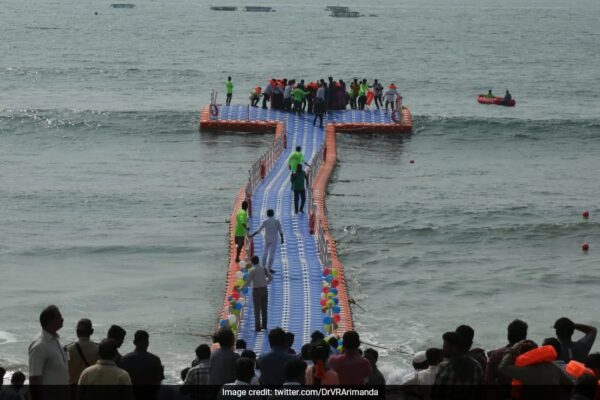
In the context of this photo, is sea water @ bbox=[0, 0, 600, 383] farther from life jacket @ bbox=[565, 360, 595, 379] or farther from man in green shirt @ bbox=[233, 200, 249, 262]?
life jacket @ bbox=[565, 360, 595, 379]

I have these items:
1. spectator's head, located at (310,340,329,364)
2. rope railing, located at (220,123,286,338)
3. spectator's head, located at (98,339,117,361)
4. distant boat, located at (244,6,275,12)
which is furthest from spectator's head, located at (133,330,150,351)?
distant boat, located at (244,6,275,12)

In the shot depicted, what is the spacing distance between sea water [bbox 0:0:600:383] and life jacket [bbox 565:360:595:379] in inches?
338

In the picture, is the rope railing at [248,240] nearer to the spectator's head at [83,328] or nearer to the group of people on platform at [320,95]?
the group of people on platform at [320,95]

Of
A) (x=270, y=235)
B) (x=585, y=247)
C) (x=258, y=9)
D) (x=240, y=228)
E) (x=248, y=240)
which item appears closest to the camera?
(x=270, y=235)

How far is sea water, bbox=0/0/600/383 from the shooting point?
86.7ft

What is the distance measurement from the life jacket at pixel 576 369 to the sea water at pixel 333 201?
8588mm

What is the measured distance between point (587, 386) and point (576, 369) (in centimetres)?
77

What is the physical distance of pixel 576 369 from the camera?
456 inches

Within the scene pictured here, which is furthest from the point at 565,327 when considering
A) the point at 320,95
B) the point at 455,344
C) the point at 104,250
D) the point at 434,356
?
the point at 320,95

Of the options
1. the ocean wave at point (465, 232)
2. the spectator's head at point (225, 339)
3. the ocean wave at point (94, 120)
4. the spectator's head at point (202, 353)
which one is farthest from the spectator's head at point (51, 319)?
the ocean wave at point (94, 120)

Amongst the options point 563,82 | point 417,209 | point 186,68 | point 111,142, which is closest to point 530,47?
point 563,82

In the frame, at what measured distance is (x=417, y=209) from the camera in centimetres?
3869

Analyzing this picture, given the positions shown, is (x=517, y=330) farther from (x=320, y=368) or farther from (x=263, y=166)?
(x=263, y=166)

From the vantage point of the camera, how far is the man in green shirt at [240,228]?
2581cm
